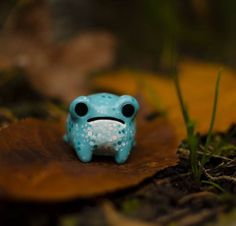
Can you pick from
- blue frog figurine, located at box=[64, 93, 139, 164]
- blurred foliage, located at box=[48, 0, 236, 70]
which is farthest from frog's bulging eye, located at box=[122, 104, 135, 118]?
blurred foliage, located at box=[48, 0, 236, 70]

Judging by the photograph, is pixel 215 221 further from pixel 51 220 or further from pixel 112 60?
pixel 112 60

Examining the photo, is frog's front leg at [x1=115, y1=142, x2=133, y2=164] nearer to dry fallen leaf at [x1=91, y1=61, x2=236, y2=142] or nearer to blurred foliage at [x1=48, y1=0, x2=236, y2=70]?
dry fallen leaf at [x1=91, y1=61, x2=236, y2=142]

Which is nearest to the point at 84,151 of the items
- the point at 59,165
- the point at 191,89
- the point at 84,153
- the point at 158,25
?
the point at 84,153

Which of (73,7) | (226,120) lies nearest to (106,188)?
(226,120)

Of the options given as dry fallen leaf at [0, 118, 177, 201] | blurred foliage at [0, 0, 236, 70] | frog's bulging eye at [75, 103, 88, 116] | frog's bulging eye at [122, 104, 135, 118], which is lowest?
dry fallen leaf at [0, 118, 177, 201]

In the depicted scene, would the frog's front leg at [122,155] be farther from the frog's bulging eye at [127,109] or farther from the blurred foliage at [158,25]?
the blurred foliage at [158,25]

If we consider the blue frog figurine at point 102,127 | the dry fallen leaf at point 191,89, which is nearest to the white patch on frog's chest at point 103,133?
the blue frog figurine at point 102,127
